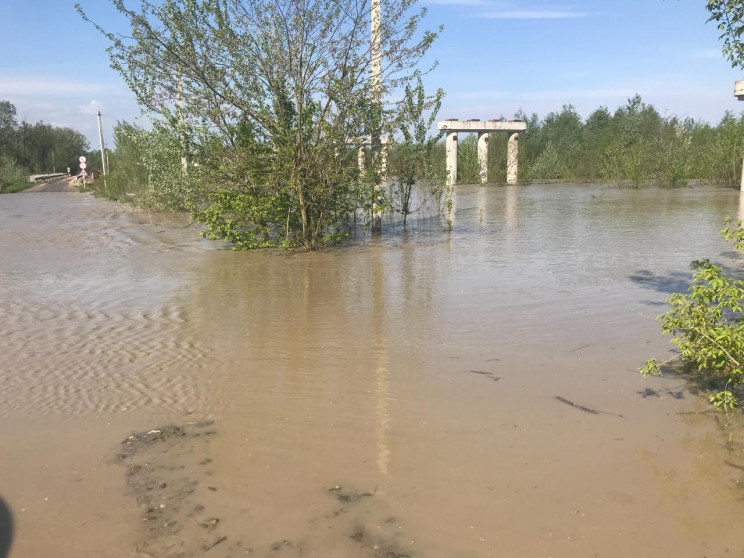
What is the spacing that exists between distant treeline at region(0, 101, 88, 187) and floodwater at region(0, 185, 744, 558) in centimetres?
6724

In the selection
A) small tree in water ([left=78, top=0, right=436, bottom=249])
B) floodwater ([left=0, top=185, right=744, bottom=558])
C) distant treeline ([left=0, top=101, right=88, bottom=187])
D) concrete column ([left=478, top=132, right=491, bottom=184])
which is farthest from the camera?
distant treeline ([left=0, top=101, right=88, bottom=187])

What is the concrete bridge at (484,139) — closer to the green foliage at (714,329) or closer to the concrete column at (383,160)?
the concrete column at (383,160)

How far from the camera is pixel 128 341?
6.93 meters

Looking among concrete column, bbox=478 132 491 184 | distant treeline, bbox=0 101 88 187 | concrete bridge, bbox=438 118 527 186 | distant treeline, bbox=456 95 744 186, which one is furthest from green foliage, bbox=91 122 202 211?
distant treeline, bbox=0 101 88 187

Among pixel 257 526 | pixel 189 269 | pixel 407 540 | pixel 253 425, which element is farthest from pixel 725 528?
pixel 189 269

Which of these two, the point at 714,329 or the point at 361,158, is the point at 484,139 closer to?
the point at 361,158

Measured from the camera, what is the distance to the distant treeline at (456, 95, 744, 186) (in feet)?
96.7

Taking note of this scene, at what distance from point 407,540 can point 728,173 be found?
3073 cm

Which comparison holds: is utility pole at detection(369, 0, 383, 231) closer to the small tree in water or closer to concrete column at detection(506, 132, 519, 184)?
the small tree in water

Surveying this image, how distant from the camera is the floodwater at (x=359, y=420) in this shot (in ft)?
11.4

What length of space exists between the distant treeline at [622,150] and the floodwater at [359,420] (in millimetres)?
8945

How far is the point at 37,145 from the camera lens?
77875 millimetres

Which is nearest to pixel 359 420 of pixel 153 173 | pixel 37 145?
pixel 153 173

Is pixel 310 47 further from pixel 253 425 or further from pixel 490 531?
pixel 490 531
